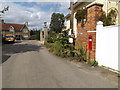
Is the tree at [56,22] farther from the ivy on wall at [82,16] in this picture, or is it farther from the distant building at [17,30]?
the ivy on wall at [82,16]

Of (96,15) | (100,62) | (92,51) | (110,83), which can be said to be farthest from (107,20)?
(110,83)

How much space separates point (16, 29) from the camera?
55.6 meters

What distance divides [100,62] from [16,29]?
54635 mm

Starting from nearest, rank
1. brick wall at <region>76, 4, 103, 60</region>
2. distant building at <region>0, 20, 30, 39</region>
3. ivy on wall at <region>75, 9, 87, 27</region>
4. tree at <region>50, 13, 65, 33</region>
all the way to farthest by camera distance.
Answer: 1. brick wall at <region>76, 4, 103, 60</region>
2. ivy on wall at <region>75, 9, 87, 27</region>
3. distant building at <region>0, 20, 30, 39</region>
4. tree at <region>50, 13, 65, 33</region>

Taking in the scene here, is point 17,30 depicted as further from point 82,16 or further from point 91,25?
point 91,25

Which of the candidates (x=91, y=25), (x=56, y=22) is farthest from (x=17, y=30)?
(x=91, y=25)

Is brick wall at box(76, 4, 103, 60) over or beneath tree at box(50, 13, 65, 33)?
beneath

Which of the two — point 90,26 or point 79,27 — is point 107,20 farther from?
point 79,27

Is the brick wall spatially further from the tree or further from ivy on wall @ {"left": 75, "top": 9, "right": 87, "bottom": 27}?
the tree

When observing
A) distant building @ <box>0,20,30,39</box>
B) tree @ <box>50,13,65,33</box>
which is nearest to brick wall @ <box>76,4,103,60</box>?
tree @ <box>50,13,65,33</box>

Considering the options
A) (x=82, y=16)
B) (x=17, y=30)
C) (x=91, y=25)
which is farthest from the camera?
(x=17, y=30)

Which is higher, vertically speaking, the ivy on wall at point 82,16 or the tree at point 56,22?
the tree at point 56,22

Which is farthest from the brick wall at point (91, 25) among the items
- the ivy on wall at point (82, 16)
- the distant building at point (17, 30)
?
the distant building at point (17, 30)

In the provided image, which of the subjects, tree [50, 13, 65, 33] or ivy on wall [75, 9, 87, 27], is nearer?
ivy on wall [75, 9, 87, 27]
